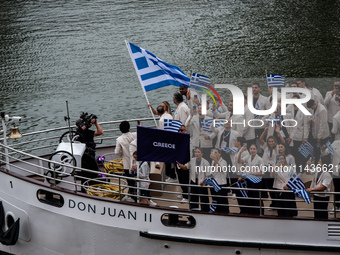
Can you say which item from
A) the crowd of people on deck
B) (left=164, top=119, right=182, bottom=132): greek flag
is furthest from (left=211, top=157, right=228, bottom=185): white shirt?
(left=164, top=119, right=182, bottom=132): greek flag

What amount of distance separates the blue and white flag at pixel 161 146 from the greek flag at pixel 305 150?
2.24 meters

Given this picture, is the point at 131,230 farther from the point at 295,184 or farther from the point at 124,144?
the point at 295,184

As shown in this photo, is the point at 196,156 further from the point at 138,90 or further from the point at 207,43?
the point at 207,43

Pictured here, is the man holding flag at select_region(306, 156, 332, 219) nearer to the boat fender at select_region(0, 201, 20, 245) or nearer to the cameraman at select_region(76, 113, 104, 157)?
the cameraman at select_region(76, 113, 104, 157)

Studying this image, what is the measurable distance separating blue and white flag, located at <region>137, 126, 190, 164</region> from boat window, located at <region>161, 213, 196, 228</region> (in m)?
1.16

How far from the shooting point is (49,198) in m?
12.6

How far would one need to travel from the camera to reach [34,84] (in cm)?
2916

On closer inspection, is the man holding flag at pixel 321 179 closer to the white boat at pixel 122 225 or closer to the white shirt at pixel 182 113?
the white boat at pixel 122 225

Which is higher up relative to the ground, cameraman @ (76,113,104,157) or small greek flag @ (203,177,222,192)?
cameraman @ (76,113,104,157)

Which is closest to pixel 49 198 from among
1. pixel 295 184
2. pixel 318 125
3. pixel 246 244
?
pixel 246 244

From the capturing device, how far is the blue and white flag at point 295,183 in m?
10.6

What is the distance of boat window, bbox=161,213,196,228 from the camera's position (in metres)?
11.6

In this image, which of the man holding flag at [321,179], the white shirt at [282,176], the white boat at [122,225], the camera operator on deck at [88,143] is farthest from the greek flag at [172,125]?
the man holding flag at [321,179]

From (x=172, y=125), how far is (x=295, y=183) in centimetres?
305
